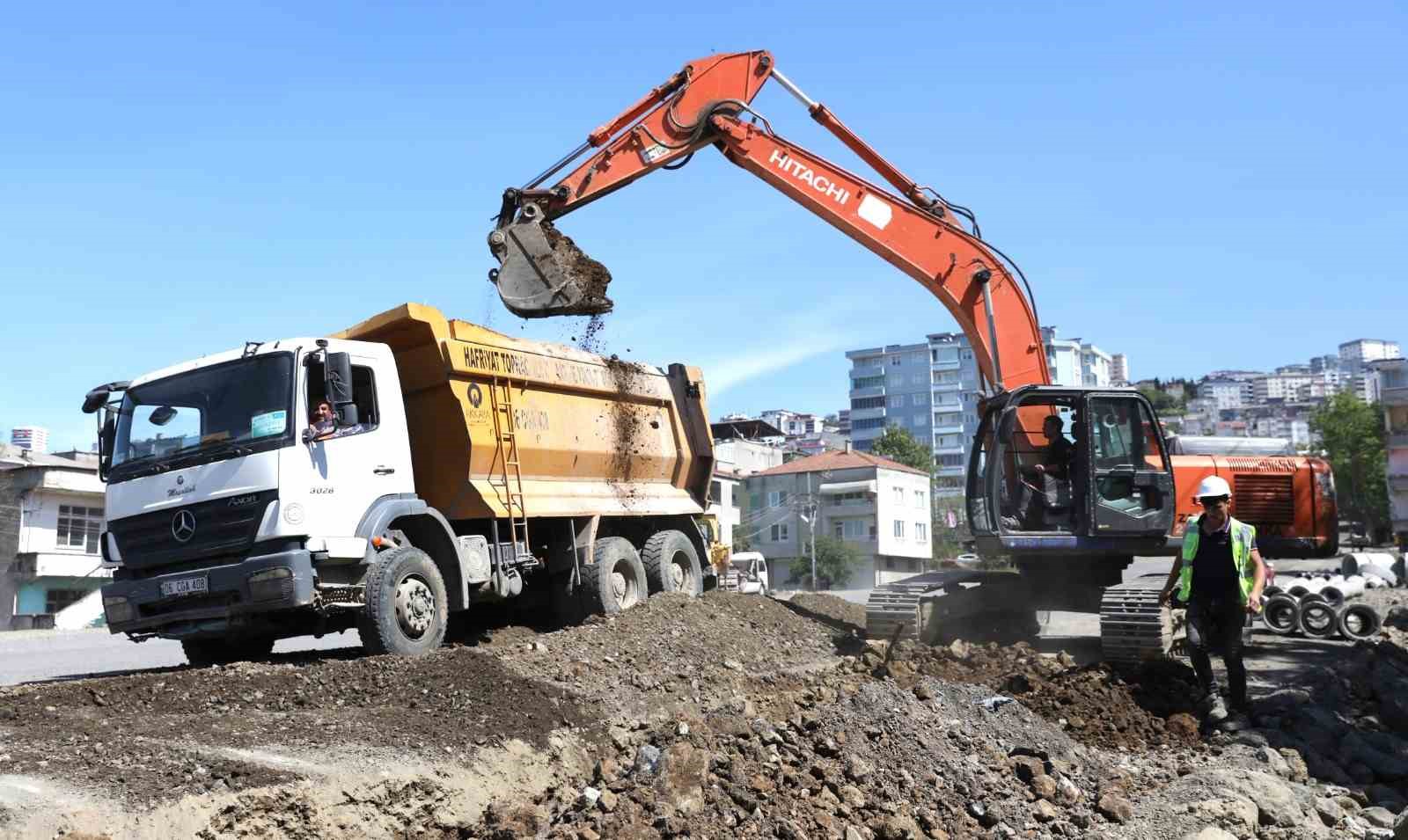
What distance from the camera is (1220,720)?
869 centimetres

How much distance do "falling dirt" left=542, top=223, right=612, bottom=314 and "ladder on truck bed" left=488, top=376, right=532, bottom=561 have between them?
120cm

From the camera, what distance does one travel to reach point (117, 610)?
9.49m

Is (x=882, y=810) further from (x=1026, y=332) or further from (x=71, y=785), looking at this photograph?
(x=1026, y=332)

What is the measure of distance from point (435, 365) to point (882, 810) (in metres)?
6.30

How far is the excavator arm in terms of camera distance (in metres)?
11.9

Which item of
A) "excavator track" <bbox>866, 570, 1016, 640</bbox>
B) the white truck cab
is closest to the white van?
"excavator track" <bbox>866, 570, 1016, 640</bbox>

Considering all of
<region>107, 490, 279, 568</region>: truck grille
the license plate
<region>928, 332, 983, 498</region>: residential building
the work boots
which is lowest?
the work boots

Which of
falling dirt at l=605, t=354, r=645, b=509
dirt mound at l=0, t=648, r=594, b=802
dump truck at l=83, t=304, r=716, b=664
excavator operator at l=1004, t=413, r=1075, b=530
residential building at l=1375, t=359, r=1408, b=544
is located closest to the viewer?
dirt mound at l=0, t=648, r=594, b=802

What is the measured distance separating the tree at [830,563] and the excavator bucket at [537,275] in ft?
210

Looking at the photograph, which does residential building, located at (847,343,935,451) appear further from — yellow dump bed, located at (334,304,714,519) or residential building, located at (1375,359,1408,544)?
yellow dump bed, located at (334,304,714,519)

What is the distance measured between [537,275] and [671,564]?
12.3 ft

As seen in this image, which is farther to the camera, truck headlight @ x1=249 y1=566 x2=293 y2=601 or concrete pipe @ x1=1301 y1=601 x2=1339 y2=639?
concrete pipe @ x1=1301 y1=601 x2=1339 y2=639

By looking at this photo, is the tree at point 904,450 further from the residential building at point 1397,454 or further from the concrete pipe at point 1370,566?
the concrete pipe at point 1370,566

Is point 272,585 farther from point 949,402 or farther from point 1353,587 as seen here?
point 949,402
